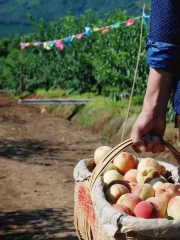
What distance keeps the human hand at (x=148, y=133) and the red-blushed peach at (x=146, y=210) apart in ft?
0.68

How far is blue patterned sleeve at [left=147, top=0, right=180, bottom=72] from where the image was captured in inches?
87.6

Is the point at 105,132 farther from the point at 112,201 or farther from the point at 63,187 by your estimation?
the point at 112,201

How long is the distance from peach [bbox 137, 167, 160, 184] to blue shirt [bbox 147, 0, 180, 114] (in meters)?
0.56

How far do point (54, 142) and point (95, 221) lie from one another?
24.7 ft

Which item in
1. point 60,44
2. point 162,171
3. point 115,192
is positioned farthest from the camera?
point 60,44

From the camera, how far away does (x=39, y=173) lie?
7.29 m

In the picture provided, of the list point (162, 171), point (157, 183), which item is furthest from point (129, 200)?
point (162, 171)

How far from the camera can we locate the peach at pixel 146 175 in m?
2.74

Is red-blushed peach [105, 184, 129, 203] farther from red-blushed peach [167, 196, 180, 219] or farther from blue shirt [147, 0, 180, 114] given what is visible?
blue shirt [147, 0, 180, 114]

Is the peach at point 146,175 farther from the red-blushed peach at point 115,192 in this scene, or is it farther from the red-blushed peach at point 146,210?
the red-blushed peach at point 146,210

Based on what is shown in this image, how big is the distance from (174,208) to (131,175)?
681 mm

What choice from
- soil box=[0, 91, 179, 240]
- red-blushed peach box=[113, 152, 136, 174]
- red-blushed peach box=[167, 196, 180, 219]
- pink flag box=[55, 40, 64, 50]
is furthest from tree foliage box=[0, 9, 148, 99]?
red-blushed peach box=[167, 196, 180, 219]

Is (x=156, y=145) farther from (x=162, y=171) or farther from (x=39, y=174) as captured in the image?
(x=39, y=174)

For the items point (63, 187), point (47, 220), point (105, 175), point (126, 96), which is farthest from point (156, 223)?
point (126, 96)
